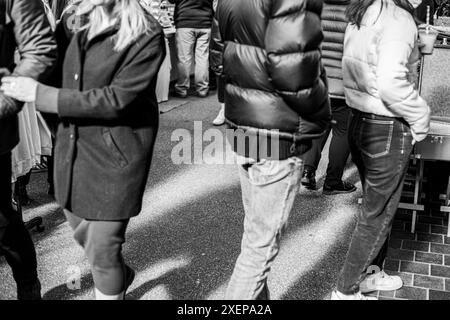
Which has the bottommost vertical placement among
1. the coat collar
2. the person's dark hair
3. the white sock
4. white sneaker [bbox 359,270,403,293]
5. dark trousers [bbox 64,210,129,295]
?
white sneaker [bbox 359,270,403,293]

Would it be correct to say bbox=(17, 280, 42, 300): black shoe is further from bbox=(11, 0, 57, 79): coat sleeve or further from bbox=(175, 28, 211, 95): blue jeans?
bbox=(175, 28, 211, 95): blue jeans

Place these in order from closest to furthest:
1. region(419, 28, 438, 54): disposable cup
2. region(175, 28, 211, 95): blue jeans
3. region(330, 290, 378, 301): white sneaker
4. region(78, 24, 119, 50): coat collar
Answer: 1. region(78, 24, 119, 50): coat collar
2. region(330, 290, 378, 301): white sneaker
3. region(419, 28, 438, 54): disposable cup
4. region(175, 28, 211, 95): blue jeans

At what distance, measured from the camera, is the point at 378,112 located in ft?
11.6

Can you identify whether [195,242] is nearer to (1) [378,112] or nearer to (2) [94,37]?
(1) [378,112]

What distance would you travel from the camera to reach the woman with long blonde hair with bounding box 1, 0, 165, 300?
9.27 feet

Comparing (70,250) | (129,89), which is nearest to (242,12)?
(129,89)

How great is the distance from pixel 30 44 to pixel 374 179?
192cm

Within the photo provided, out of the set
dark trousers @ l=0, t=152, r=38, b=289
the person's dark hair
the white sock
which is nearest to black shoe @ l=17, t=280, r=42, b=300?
dark trousers @ l=0, t=152, r=38, b=289

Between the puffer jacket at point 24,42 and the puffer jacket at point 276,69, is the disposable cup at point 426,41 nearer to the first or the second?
the puffer jacket at point 276,69

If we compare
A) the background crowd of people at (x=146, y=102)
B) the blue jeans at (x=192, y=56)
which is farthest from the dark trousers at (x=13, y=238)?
the blue jeans at (x=192, y=56)

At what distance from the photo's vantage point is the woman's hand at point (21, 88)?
2840 mm

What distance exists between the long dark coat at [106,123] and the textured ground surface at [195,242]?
1.09 meters

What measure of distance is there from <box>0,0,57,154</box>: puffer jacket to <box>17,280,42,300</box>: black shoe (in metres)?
0.90

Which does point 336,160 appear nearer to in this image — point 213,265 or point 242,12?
point 213,265
